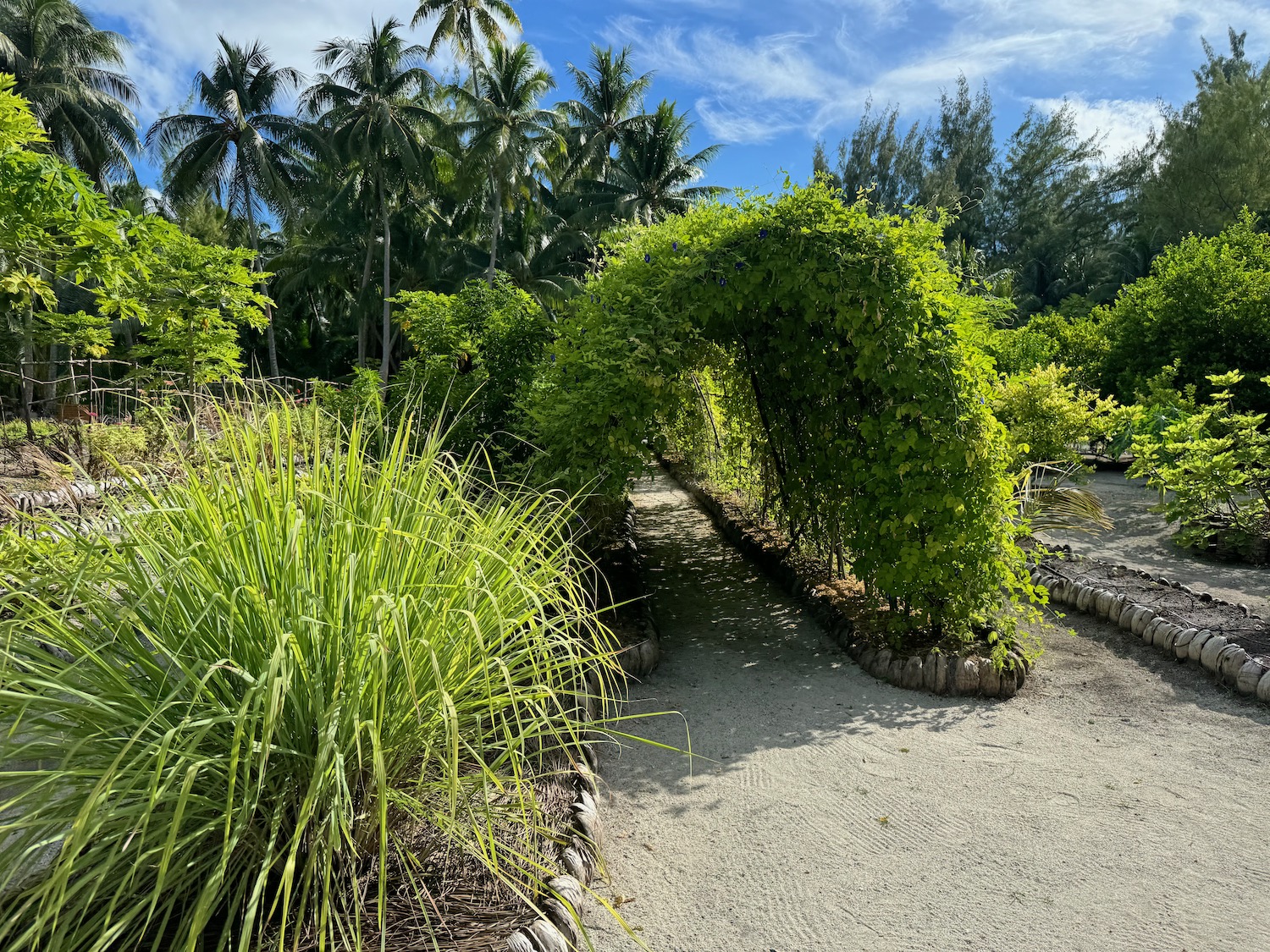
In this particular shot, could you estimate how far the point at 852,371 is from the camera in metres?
3.98

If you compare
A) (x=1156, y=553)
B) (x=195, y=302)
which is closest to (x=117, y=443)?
(x=195, y=302)

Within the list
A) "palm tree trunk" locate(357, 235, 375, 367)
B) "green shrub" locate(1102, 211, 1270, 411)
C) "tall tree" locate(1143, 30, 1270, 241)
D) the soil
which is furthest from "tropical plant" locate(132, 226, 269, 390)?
"tall tree" locate(1143, 30, 1270, 241)

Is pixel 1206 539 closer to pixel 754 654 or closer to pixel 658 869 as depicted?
pixel 754 654

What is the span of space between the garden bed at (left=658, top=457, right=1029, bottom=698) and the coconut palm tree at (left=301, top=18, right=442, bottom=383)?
786 inches

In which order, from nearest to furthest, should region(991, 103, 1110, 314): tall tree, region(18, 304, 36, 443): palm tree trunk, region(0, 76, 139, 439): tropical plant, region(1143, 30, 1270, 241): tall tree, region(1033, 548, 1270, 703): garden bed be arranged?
region(1033, 548, 1270, 703): garden bed → region(0, 76, 139, 439): tropical plant → region(18, 304, 36, 443): palm tree trunk → region(1143, 30, 1270, 241): tall tree → region(991, 103, 1110, 314): tall tree

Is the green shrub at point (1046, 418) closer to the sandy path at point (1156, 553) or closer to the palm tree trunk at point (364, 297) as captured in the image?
the sandy path at point (1156, 553)

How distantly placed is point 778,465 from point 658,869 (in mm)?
3829

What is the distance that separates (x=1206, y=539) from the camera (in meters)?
6.27

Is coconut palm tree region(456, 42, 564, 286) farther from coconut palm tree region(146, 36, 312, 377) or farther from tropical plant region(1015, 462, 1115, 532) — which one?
tropical plant region(1015, 462, 1115, 532)

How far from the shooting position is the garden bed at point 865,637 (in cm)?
372

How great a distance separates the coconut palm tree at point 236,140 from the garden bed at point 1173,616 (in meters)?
25.0

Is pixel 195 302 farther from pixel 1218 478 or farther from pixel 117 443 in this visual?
pixel 1218 478

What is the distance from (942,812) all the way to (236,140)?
1163 inches

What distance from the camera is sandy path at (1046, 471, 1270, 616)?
523cm
